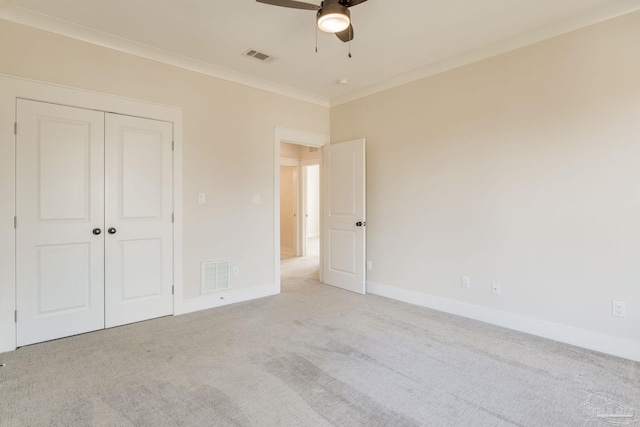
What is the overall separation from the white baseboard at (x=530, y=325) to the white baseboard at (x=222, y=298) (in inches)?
66.1

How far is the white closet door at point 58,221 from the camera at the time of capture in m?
2.73

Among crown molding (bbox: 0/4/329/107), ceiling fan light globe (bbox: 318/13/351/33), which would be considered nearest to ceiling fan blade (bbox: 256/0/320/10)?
ceiling fan light globe (bbox: 318/13/351/33)

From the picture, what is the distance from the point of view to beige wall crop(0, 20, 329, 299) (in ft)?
9.27

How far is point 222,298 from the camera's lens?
3885mm

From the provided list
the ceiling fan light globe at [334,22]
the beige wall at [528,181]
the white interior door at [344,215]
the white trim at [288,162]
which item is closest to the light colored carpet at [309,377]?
the beige wall at [528,181]

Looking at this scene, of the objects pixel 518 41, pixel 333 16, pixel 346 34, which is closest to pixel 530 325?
pixel 518 41

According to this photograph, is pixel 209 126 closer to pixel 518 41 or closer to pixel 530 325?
pixel 518 41

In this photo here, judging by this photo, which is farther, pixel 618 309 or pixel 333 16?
pixel 618 309

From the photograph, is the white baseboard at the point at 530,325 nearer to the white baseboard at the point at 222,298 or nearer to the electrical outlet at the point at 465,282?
the electrical outlet at the point at 465,282

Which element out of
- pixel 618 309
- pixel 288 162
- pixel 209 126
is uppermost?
pixel 288 162

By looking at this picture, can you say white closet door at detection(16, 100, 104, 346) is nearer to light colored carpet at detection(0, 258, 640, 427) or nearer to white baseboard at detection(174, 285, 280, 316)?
light colored carpet at detection(0, 258, 640, 427)

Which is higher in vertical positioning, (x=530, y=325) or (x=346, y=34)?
Answer: (x=346, y=34)

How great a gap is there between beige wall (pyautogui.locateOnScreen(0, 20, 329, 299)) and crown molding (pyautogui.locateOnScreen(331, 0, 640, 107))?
4.75 feet

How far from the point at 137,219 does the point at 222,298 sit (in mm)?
1352
